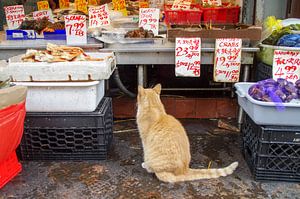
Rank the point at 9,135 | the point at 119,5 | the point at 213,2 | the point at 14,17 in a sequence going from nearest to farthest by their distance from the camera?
the point at 9,135
the point at 14,17
the point at 119,5
the point at 213,2

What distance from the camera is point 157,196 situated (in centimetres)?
224

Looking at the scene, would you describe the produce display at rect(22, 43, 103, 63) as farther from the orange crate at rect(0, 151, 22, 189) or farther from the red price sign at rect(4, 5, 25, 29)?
the red price sign at rect(4, 5, 25, 29)

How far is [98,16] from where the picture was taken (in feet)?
11.8

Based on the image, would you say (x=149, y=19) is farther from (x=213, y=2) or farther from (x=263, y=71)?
(x=213, y=2)

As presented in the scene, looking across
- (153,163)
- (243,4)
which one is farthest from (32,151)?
(243,4)

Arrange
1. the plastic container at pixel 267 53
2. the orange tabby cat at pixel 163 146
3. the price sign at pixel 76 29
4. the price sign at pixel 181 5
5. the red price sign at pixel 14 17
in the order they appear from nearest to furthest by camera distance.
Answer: the orange tabby cat at pixel 163 146 → the plastic container at pixel 267 53 → the price sign at pixel 76 29 → the red price sign at pixel 14 17 → the price sign at pixel 181 5

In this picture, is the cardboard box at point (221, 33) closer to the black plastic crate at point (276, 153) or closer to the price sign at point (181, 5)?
the black plastic crate at point (276, 153)

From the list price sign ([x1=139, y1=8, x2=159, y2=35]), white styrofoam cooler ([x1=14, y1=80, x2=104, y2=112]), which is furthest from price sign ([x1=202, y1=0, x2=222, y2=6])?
white styrofoam cooler ([x1=14, y1=80, x2=104, y2=112])

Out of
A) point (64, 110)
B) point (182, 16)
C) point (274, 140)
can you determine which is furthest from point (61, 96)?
point (182, 16)

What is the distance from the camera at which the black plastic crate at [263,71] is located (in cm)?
290

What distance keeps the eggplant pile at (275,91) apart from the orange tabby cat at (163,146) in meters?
0.66

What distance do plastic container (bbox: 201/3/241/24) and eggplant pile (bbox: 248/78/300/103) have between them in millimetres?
2329

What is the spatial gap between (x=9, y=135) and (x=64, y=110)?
54 centimetres

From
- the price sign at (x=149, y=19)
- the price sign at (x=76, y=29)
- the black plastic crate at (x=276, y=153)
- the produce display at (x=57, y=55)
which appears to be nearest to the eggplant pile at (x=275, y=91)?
the black plastic crate at (x=276, y=153)
